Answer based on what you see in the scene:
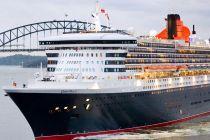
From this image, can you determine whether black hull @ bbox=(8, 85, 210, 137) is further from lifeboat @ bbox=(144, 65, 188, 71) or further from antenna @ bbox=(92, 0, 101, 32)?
antenna @ bbox=(92, 0, 101, 32)

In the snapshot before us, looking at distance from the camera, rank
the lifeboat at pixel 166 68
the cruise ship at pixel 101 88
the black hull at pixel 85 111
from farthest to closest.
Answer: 1. the lifeboat at pixel 166 68
2. the cruise ship at pixel 101 88
3. the black hull at pixel 85 111

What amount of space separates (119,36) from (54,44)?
541 centimetres

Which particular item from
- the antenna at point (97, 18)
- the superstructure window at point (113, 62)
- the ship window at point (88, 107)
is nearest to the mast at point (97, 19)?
the antenna at point (97, 18)

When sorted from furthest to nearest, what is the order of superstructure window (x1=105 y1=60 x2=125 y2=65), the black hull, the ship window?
superstructure window (x1=105 y1=60 x2=125 y2=65) < the ship window < the black hull

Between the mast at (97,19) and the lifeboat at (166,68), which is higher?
the mast at (97,19)

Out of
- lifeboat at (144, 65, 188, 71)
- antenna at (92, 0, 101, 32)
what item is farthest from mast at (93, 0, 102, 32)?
lifeboat at (144, 65, 188, 71)

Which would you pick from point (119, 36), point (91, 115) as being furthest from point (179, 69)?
point (91, 115)

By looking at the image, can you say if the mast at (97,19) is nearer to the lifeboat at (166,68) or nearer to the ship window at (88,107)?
the lifeboat at (166,68)

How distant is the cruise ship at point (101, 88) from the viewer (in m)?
41.2

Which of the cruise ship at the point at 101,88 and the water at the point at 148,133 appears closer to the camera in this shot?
the cruise ship at the point at 101,88

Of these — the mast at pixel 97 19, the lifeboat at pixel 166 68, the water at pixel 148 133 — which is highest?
the mast at pixel 97 19

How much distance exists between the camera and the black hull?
40969 mm

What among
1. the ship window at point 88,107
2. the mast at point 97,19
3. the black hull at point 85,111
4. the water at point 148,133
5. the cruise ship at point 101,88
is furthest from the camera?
the mast at point 97,19

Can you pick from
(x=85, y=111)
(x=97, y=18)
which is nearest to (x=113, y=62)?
(x=97, y=18)
